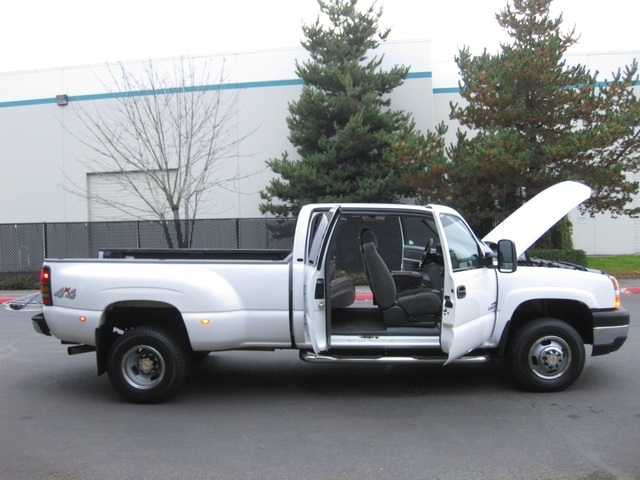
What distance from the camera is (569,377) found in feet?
19.7

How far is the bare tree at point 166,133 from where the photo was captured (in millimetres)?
20609

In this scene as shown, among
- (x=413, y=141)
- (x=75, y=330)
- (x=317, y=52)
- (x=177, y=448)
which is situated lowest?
(x=177, y=448)

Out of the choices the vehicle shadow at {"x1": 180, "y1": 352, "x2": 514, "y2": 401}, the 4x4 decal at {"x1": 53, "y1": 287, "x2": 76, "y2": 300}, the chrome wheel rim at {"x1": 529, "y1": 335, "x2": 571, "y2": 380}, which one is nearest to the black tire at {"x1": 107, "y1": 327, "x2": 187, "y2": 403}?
the vehicle shadow at {"x1": 180, "y1": 352, "x2": 514, "y2": 401}

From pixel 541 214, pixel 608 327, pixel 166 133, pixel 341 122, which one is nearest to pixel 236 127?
pixel 166 133

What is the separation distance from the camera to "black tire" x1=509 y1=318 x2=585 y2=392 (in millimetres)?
5949

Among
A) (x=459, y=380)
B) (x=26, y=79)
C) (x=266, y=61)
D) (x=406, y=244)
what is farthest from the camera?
(x=26, y=79)

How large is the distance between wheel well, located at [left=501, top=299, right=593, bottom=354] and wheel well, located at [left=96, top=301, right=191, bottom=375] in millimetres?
3289

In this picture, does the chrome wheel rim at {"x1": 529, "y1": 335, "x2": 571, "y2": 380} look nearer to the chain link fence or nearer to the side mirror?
the side mirror

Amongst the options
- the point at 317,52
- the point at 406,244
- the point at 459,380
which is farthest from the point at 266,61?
the point at 459,380

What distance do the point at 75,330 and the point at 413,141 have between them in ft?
39.2

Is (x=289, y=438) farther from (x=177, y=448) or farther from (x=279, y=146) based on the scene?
(x=279, y=146)

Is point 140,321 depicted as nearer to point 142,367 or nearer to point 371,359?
point 142,367

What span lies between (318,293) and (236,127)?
17174mm

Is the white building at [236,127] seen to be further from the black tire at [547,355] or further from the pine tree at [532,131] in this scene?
the black tire at [547,355]
